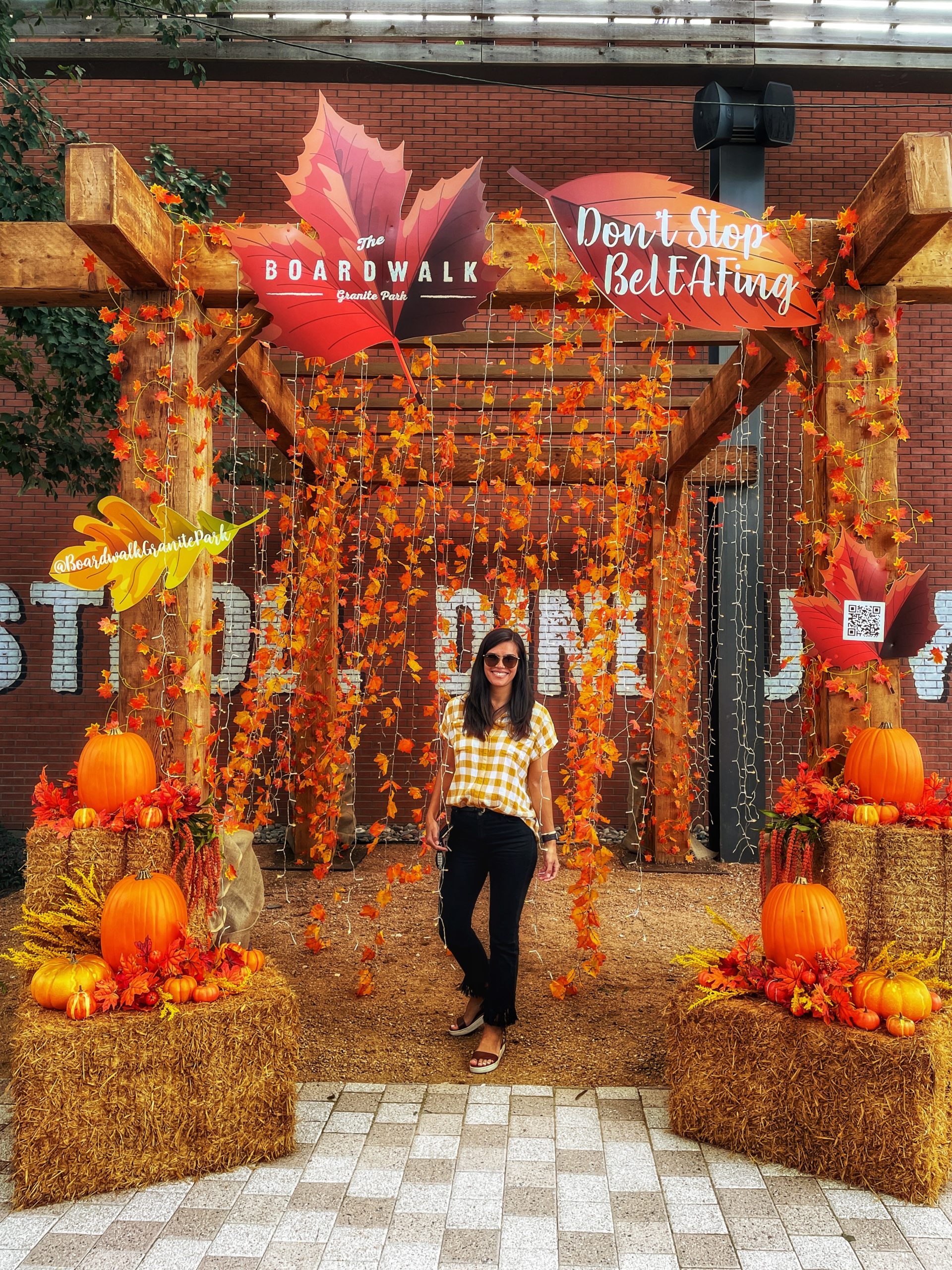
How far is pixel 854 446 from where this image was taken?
3297 mm

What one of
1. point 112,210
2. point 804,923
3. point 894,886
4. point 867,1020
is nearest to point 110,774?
point 112,210

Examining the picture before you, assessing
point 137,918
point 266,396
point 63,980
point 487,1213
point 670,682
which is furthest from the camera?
point 670,682

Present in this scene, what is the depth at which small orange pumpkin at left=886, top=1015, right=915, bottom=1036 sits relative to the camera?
2557mm

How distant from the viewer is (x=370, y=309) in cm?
339

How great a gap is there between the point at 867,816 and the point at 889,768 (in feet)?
0.63

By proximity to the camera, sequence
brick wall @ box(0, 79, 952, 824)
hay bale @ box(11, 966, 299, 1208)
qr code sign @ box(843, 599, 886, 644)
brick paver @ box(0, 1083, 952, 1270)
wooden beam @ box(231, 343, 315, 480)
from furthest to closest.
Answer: brick wall @ box(0, 79, 952, 824) → wooden beam @ box(231, 343, 315, 480) → qr code sign @ box(843, 599, 886, 644) → hay bale @ box(11, 966, 299, 1208) → brick paver @ box(0, 1083, 952, 1270)

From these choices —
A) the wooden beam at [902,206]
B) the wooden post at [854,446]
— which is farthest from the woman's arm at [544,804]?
the wooden beam at [902,206]

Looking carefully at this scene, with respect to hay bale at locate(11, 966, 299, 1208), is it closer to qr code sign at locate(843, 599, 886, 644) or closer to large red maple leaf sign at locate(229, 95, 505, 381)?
qr code sign at locate(843, 599, 886, 644)

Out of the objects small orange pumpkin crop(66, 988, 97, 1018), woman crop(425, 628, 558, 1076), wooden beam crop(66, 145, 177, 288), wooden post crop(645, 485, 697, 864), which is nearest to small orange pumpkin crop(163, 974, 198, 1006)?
small orange pumpkin crop(66, 988, 97, 1018)

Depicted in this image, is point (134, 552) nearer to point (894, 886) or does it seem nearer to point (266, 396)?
point (266, 396)

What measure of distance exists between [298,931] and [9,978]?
5.02 ft

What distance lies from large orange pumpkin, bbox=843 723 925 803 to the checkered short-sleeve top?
42.5 inches

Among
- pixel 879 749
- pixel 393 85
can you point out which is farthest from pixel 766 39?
pixel 879 749

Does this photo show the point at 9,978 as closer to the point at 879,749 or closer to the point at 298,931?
the point at 298,931
